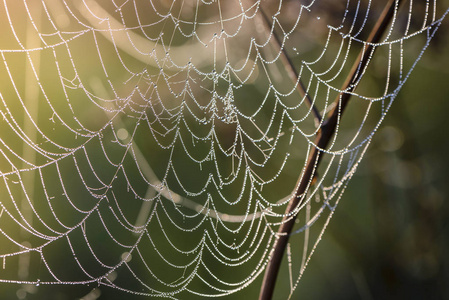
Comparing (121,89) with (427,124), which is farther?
(427,124)

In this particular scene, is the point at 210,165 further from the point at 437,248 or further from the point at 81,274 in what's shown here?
the point at 437,248

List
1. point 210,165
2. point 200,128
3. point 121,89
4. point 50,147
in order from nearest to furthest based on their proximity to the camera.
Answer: point 121,89
point 50,147
point 200,128
point 210,165

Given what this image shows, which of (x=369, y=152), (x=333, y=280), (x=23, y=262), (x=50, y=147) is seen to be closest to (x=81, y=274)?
(x=23, y=262)

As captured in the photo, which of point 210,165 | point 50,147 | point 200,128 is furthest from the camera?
point 210,165

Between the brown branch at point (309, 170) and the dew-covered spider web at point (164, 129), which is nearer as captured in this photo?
the brown branch at point (309, 170)

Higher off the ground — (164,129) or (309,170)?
(164,129)

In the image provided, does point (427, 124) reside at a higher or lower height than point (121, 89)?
lower

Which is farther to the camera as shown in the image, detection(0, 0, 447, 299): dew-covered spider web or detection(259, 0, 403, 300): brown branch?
detection(0, 0, 447, 299): dew-covered spider web

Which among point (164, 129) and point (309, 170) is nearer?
point (309, 170)

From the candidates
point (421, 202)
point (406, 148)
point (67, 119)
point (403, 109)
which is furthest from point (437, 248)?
point (67, 119)

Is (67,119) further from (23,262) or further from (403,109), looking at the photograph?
(403,109)

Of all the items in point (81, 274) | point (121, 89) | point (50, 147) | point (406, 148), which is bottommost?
point (81, 274)
